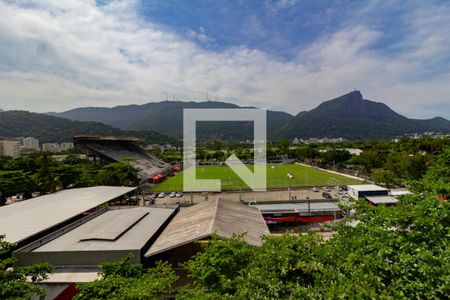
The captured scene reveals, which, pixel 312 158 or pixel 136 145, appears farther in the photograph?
pixel 136 145

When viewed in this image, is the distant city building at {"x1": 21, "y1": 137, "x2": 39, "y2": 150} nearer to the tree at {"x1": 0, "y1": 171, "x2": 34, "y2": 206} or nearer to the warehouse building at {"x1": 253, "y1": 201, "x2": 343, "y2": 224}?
the tree at {"x1": 0, "y1": 171, "x2": 34, "y2": 206}

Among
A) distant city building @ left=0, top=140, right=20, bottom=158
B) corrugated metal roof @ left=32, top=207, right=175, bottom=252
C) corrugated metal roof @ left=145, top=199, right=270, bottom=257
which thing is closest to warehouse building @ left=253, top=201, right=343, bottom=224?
corrugated metal roof @ left=145, top=199, right=270, bottom=257

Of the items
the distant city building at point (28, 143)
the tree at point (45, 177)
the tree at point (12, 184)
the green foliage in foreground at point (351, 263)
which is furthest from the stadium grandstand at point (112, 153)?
the distant city building at point (28, 143)

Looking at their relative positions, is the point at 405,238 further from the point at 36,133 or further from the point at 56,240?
the point at 36,133

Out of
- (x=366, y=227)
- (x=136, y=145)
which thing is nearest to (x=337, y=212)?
(x=366, y=227)

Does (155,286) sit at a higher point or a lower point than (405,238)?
lower
